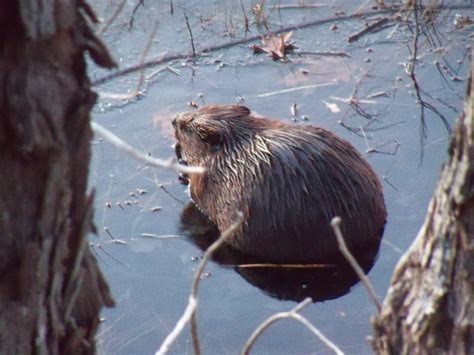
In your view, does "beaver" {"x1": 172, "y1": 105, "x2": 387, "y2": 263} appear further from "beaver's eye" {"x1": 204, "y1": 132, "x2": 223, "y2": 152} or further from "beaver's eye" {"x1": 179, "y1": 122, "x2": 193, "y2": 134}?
"beaver's eye" {"x1": 179, "y1": 122, "x2": 193, "y2": 134}

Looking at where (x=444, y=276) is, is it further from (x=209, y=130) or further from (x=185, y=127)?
(x=185, y=127)

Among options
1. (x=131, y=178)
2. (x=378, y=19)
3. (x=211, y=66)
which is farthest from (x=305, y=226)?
(x=378, y=19)

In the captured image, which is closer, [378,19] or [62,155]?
[62,155]

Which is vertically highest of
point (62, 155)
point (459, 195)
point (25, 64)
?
point (25, 64)

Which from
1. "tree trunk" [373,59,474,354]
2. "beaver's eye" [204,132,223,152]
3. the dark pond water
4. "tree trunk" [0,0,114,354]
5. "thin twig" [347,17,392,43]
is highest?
"tree trunk" [0,0,114,354]

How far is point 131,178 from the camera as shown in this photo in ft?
18.5

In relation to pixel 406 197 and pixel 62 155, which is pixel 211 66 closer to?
pixel 406 197

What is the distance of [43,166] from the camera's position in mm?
1751

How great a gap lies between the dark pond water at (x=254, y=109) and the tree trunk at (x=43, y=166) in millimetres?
2470

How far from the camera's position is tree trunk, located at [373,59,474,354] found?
6.24 feet

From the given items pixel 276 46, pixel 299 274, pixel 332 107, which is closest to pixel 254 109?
pixel 332 107

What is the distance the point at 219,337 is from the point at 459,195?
8.94ft

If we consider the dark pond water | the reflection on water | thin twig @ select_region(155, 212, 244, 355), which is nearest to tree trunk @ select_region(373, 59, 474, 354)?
thin twig @ select_region(155, 212, 244, 355)

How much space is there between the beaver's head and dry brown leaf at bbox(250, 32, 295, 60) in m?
1.34
